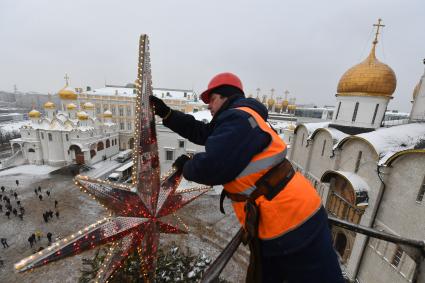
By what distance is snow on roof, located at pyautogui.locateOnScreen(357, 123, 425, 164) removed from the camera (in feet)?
32.2

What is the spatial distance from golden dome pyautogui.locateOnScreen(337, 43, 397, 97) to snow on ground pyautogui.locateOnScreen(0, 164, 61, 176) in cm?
3365

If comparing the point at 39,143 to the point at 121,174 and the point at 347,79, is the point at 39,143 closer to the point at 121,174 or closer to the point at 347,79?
the point at 121,174

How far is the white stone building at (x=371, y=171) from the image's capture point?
8.45 metres

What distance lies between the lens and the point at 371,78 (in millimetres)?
13945

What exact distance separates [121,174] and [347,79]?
24.0 metres

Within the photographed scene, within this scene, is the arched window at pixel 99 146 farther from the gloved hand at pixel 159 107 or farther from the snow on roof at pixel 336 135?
the gloved hand at pixel 159 107

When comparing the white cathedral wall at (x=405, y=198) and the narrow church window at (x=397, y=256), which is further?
the narrow church window at (x=397, y=256)

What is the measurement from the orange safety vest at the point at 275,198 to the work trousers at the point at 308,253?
0.31 ft

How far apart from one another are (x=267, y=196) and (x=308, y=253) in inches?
28.9

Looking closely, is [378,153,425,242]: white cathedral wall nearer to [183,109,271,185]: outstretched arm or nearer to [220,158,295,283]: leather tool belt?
[220,158,295,283]: leather tool belt

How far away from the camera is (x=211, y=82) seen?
2.99 metres

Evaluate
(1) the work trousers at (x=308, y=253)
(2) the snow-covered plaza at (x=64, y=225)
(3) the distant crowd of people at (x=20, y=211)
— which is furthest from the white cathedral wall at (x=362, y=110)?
(3) the distant crowd of people at (x=20, y=211)

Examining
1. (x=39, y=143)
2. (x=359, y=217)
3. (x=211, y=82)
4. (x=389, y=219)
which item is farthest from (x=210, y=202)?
(x=39, y=143)

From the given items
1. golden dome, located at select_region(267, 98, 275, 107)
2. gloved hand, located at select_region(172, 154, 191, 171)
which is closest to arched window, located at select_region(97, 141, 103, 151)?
gloved hand, located at select_region(172, 154, 191, 171)
